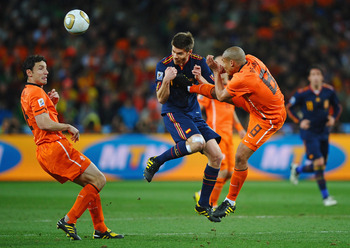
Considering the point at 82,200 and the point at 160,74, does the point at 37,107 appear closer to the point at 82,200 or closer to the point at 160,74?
the point at 82,200

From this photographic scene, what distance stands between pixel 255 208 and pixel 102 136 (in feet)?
22.9

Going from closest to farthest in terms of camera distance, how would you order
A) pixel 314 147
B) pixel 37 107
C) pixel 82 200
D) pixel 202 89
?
pixel 37 107 → pixel 82 200 → pixel 202 89 → pixel 314 147

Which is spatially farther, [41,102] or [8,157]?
[8,157]

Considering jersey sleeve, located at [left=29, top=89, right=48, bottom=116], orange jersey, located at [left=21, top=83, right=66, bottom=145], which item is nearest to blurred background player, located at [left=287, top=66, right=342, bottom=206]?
orange jersey, located at [left=21, top=83, right=66, bottom=145]

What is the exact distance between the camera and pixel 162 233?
8.13 metres

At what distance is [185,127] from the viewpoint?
8.14 metres

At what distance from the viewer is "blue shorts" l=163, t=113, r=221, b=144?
8.12 metres

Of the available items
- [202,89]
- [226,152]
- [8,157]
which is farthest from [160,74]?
[8,157]

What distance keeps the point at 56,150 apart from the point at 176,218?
10.6 ft

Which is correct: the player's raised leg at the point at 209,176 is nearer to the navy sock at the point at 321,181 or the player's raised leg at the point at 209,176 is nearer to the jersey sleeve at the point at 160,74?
the jersey sleeve at the point at 160,74

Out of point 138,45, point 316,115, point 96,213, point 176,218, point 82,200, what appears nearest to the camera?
point 82,200

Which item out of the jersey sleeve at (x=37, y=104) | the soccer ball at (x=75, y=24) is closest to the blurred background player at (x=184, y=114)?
the soccer ball at (x=75, y=24)

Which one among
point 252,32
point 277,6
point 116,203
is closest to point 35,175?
point 116,203

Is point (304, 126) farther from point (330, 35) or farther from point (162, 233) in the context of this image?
point (330, 35)
